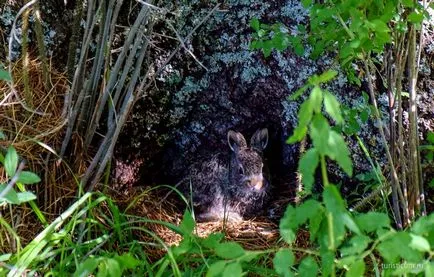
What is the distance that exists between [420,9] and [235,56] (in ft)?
4.49

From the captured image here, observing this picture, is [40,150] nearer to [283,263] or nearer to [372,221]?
[283,263]

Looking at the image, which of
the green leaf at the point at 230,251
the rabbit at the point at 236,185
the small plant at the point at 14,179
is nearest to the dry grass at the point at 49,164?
the rabbit at the point at 236,185

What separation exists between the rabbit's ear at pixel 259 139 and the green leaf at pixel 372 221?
2.09 m

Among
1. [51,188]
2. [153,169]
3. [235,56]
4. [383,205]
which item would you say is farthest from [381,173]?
[51,188]

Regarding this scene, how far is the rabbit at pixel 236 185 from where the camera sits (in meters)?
3.88

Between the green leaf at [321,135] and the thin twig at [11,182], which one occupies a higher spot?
the green leaf at [321,135]

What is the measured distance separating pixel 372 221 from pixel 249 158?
216 cm

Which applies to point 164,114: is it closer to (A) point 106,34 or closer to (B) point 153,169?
(B) point 153,169

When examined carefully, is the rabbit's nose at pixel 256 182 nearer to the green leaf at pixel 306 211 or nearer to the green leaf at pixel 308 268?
the green leaf at pixel 308 268

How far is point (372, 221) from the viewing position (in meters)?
1.76

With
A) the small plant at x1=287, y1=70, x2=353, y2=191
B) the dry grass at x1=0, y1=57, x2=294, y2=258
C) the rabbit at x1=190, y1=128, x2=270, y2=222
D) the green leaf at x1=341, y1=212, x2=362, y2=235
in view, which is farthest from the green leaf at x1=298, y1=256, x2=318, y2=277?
the rabbit at x1=190, y1=128, x2=270, y2=222

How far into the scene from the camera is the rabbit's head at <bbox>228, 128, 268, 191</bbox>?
387cm

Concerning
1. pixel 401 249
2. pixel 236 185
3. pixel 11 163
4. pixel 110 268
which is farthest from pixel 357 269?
pixel 236 185

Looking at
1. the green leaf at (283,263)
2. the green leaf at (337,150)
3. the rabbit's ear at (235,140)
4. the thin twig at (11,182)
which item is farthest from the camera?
the rabbit's ear at (235,140)
